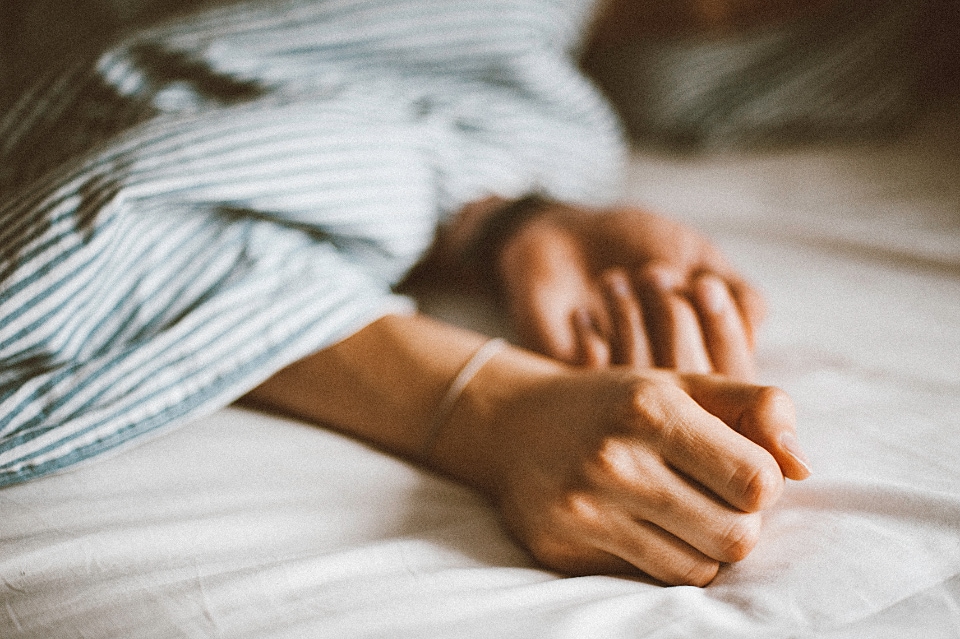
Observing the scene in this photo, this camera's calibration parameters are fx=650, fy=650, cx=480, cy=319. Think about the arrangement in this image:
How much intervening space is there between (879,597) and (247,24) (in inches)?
21.0

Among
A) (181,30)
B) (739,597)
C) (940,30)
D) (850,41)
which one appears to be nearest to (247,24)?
(181,30)

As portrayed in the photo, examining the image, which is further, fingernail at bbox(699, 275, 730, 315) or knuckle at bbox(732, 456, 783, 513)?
fingernail at bbox(699, 275, 730, 315)

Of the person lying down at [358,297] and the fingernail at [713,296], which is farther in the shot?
the fingernail at [713,296]

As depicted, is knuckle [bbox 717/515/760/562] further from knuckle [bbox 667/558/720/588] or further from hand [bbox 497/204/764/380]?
hand [bbox 497/204/764/380]

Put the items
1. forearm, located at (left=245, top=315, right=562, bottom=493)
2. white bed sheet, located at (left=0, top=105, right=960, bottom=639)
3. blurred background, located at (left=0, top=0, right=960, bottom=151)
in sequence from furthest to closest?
blurred background, located at (left=0, top=0, right=960, bottom=151) → forearm, located at (left=245, top=315, right=562, bottom=493) → white bed sheet, located at (left=0, top=105, right=960, bottom=639)

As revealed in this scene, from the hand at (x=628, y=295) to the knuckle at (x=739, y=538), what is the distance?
116mm

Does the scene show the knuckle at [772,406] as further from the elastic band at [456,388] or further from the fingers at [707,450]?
the elastic band at [456,388]

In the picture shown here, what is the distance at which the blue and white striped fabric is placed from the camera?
1.11 feet

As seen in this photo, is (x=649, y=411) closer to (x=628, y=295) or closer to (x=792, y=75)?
(x=628, y=295)

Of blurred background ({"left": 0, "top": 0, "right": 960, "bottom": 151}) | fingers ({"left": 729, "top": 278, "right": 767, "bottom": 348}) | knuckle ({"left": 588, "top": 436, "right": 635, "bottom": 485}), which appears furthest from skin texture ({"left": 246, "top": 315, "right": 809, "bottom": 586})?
blurred background ({"left": 0, "top": 0, "right": 960, "bottom": 151})

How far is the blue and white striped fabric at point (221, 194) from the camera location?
0.34 metres

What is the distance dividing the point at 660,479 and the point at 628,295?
0.17m

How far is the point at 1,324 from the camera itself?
1.06 ft

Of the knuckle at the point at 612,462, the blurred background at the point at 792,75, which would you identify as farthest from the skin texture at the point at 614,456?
the blurred background at the point at 792,75
